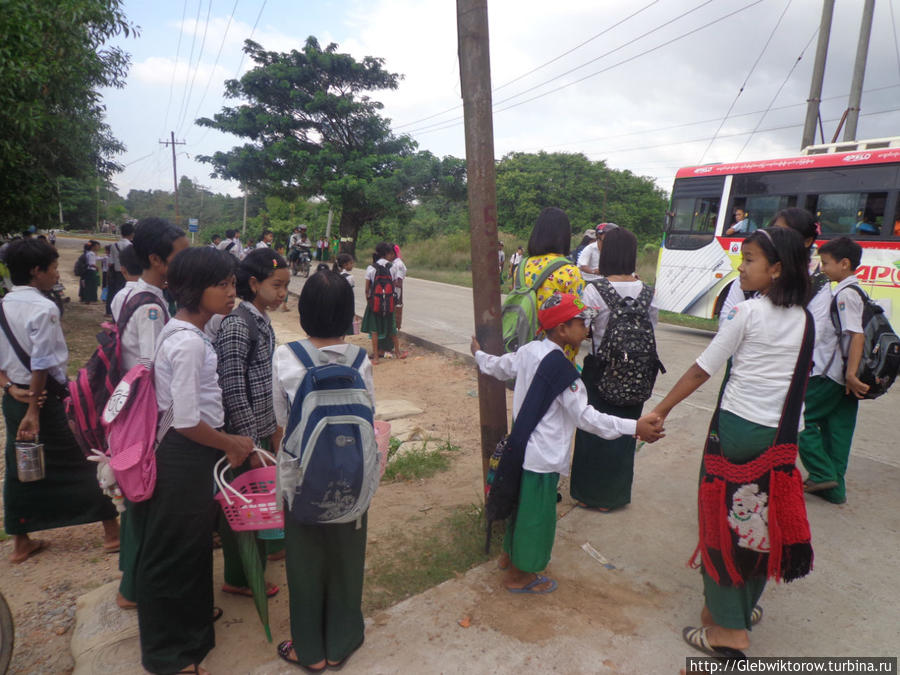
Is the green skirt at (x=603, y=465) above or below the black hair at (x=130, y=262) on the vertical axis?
below

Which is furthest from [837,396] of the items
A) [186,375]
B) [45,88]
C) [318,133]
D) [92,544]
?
[318,133]

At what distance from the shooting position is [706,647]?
2.29 meters

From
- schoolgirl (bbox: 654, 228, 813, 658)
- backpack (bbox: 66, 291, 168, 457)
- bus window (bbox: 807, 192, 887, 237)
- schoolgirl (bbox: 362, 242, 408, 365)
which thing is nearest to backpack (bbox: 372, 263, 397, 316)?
schoolgirl (bbox: 362, 242, 408, 365)

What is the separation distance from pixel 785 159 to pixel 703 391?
20.2ft

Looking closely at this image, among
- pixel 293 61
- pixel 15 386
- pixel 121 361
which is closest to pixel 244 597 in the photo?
pixel 121 361

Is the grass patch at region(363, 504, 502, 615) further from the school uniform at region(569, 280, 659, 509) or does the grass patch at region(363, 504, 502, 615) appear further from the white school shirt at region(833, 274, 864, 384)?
→ the white school shirt at region(833, 274, 864, 384)

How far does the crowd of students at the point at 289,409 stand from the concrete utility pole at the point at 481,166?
0.21m

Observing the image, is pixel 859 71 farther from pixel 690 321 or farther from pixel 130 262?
pixel 130 262

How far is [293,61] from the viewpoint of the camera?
21.6 metres

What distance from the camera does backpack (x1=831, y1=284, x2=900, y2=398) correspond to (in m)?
3.30

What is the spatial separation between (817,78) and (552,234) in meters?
11.9

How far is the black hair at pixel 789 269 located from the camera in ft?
7.00

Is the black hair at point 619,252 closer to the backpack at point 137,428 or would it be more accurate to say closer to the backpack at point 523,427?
the backpack at point 523,427

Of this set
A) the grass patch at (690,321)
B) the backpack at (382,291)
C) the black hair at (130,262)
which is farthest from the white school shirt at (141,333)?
the grass patch at (690,321)
